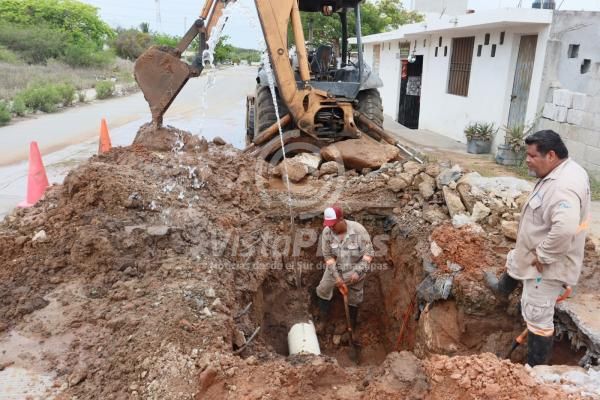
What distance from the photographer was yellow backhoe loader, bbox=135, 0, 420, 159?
6477 millimetres

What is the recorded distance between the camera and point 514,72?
431 inches

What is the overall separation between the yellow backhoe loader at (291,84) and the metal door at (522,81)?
169 inches

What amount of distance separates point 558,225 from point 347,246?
243 centimetres

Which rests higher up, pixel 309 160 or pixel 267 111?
pixel 267 111

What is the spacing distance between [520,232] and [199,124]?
12.3 metres

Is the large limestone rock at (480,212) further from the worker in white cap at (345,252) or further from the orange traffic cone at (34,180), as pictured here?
the orange traffic cone at (34,180)

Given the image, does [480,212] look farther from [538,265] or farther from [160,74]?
[160,74]

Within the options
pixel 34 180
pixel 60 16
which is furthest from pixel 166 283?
pixel 60 16

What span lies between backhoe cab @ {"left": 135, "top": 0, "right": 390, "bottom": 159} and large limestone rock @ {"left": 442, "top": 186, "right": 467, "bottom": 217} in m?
2.10

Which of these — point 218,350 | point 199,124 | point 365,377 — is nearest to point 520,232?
point 365,377

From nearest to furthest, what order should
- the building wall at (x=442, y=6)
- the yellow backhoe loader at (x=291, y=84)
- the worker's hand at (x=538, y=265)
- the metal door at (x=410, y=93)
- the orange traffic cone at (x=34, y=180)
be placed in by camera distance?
the worker's hand at (x=538, y=265) < the yellow backhoe loader at (x=291, y=84) < the orange traffic cone at (x=34, y=180) < the metal door at (x=410, y=93) < the building wall at (x=442, y=6)

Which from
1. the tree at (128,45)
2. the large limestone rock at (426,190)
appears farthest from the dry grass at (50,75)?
the large limestone rock at (426,190)

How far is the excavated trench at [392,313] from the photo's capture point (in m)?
4.63

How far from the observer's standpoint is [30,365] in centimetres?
334
